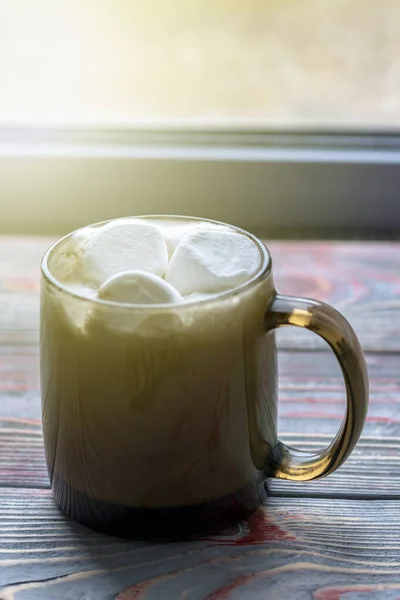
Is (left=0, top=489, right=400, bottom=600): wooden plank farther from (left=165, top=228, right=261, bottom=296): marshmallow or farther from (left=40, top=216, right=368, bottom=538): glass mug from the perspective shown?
(left=165, top=228, right=261, bottom=296): marshmallow

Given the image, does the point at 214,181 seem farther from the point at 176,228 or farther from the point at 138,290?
the point at 138,290

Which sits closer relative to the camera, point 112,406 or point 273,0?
point 112,406

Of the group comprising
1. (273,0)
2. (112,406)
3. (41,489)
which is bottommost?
(41,489)

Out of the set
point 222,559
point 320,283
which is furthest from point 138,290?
point 320,283

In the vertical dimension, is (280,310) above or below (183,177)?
above

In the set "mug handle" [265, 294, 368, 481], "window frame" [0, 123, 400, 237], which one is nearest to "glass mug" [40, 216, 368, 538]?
"mug handle" [265, 294, 368, 481]

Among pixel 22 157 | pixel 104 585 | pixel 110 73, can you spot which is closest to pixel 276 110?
pixel 110 73

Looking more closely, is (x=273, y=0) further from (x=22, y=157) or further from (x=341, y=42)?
(x=22, y=157)
